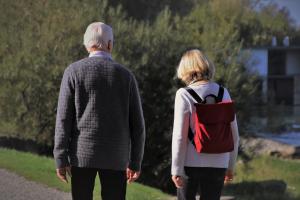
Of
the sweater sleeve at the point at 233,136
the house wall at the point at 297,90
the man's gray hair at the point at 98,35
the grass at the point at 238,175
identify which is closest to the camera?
the man's gray hair at the point at 98,35

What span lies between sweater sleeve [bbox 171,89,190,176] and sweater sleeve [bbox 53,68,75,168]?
0.76m

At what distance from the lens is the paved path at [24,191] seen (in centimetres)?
880

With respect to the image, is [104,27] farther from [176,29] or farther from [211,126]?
[176,29]

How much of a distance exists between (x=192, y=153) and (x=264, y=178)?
17347 millimetres

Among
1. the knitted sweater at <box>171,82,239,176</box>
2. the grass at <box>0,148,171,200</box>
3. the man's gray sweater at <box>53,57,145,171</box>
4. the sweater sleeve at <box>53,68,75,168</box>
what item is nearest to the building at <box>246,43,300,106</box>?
the grass at <box>0,148,171,200</box>

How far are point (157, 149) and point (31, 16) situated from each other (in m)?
5.57

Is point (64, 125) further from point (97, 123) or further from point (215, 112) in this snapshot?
point (215, 112)

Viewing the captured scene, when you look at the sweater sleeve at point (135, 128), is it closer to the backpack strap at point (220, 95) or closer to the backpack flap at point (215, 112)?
the backpack flap at point (215, 112)

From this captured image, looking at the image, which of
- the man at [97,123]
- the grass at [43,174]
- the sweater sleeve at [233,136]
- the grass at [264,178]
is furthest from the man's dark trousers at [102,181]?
the grass at [264,178]

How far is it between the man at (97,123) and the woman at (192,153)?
0.29 m

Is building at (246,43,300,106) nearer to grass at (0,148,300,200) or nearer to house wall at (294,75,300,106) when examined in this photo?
house wall at (294,75,300,106)

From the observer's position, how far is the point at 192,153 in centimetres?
452

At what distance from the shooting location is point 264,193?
51.1 feet

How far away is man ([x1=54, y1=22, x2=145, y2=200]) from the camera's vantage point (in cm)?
429
